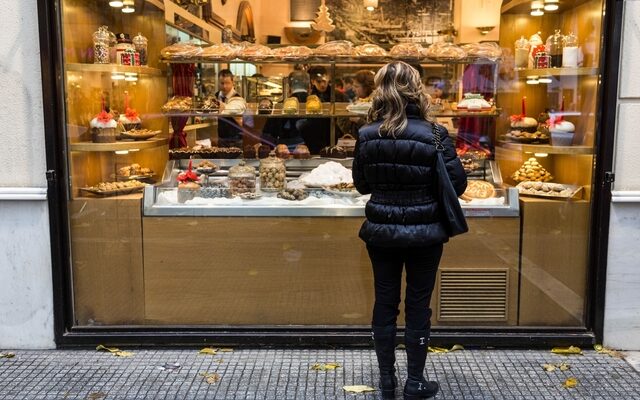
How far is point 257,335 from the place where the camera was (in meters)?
4.99

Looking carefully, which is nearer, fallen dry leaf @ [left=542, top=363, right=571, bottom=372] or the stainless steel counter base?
fallen dry leaf @ [left=542, top=363, right=571, bottom=372]

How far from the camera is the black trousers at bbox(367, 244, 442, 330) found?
3.95 meters

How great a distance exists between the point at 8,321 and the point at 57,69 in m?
1.87

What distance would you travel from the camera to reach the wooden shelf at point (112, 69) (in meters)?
4.98

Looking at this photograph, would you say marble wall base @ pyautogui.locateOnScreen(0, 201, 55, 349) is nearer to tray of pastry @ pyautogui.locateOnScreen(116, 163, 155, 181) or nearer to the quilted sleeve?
tray of pastry @ pyautogui.locateOnScreen(116, 163, 155, 181)

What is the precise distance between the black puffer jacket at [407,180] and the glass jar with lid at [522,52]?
2.14 meters

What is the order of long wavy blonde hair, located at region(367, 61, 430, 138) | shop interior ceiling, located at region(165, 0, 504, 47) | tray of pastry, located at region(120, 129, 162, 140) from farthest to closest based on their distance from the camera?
1. shop interior ceiling, located at region(165, 0, 504, 47)
2. tray of pastry, located at region(120, 129, 162, 140)
3. long wavy blonde hair, located at region(367, 61, 430, 138)

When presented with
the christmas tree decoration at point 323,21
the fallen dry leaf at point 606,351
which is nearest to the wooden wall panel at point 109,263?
the christmas tree decoration at point 323,21

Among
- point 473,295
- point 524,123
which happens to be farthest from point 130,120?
point 524,123

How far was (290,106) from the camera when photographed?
590 centimetres

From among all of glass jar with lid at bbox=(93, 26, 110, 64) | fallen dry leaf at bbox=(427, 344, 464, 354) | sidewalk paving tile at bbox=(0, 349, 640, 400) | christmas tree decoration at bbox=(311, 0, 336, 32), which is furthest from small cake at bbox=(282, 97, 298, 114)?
fallen dry leaf at bbox=(427, 344, 464, 354)

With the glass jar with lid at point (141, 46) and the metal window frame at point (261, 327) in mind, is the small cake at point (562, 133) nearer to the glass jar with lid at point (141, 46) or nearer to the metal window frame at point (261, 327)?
the metal window frame at point (261, 327)

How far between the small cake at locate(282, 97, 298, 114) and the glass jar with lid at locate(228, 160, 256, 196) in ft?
2.36

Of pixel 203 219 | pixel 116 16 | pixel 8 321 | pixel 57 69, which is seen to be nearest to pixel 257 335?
pixel 203 219
